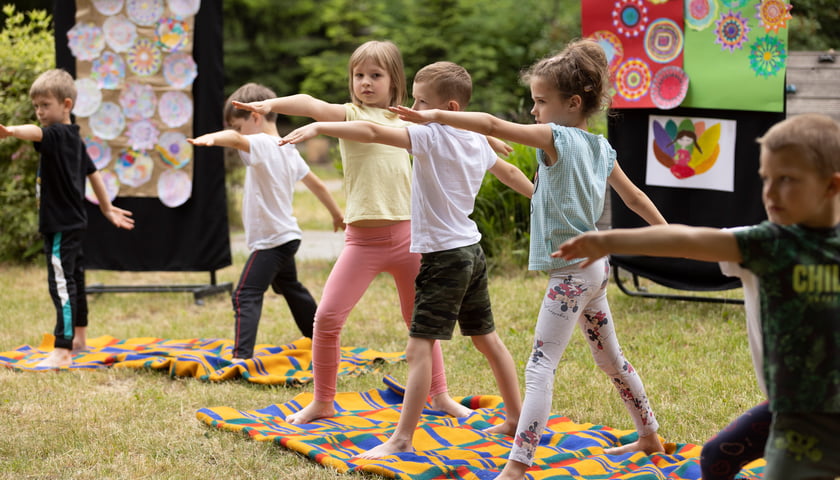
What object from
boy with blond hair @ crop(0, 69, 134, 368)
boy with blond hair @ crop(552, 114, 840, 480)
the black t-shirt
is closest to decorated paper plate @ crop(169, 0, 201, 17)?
boy with blond hair @ crop(0, 69, 134, 368)

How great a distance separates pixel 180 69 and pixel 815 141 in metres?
5.45

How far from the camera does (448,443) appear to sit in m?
3.59

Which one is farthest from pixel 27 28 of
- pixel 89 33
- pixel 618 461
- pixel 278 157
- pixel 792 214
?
pixel 792 214

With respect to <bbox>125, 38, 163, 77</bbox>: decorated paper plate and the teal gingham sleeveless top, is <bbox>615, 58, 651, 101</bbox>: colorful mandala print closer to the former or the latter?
the teal gingham sleeveless top

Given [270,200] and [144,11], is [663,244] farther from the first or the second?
[144,11]

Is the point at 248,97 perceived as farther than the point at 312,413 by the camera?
Yes

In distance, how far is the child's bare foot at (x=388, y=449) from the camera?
11.0ft

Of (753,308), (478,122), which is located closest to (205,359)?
(478,122)

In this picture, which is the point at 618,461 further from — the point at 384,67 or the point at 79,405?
the point at 79,405

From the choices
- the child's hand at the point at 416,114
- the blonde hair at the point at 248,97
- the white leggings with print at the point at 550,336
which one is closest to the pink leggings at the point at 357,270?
the white leggings with print at the point at 550,336

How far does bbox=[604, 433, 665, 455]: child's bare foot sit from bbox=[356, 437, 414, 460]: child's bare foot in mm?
772

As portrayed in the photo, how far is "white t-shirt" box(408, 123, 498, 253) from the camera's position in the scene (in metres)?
3.35

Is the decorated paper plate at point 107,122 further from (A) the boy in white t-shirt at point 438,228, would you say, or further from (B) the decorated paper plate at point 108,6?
(A) the boy in white t-shirt at point 438,228

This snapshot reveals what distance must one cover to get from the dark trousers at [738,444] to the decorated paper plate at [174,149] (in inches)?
202
